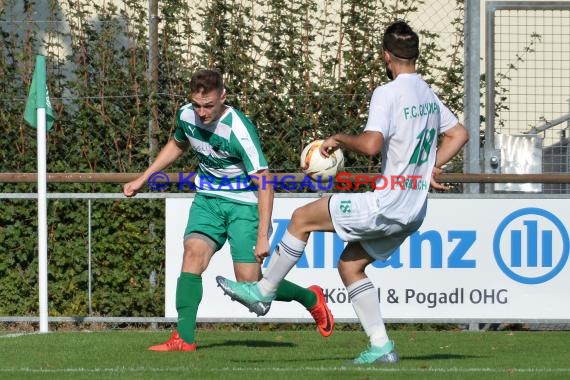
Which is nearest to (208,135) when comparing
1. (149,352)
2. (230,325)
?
(149,352)

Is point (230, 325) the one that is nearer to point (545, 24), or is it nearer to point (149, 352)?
point (149, 352)

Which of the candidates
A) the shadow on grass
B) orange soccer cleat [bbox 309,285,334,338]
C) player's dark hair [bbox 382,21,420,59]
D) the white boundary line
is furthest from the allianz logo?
player's dark hair [bbox 382,21,420,59]

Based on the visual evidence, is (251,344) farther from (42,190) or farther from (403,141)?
(403,141)

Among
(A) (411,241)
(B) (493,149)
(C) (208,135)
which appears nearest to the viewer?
(C) (208,135)

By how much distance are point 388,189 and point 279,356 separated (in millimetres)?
1924

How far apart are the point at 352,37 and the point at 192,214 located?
13.8 ft

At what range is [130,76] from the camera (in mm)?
12867

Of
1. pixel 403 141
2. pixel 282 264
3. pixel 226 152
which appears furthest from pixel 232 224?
pixel 403 141

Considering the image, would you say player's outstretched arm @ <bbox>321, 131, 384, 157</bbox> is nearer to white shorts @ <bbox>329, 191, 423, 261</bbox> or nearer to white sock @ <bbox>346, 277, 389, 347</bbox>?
white shorts @ <bbox>329, 191, 423, 261</bbox>

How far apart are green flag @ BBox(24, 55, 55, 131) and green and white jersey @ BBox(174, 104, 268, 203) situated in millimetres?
2347

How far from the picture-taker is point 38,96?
11.0m

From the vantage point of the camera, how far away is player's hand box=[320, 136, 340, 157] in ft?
23.3

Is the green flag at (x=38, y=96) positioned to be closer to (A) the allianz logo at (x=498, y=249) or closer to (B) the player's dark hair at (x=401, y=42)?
(A) the allianz logo at (x=498, y=249)

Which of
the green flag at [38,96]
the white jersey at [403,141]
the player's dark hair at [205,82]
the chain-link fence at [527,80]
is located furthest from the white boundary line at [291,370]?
the chain-link fence at [527,80]
